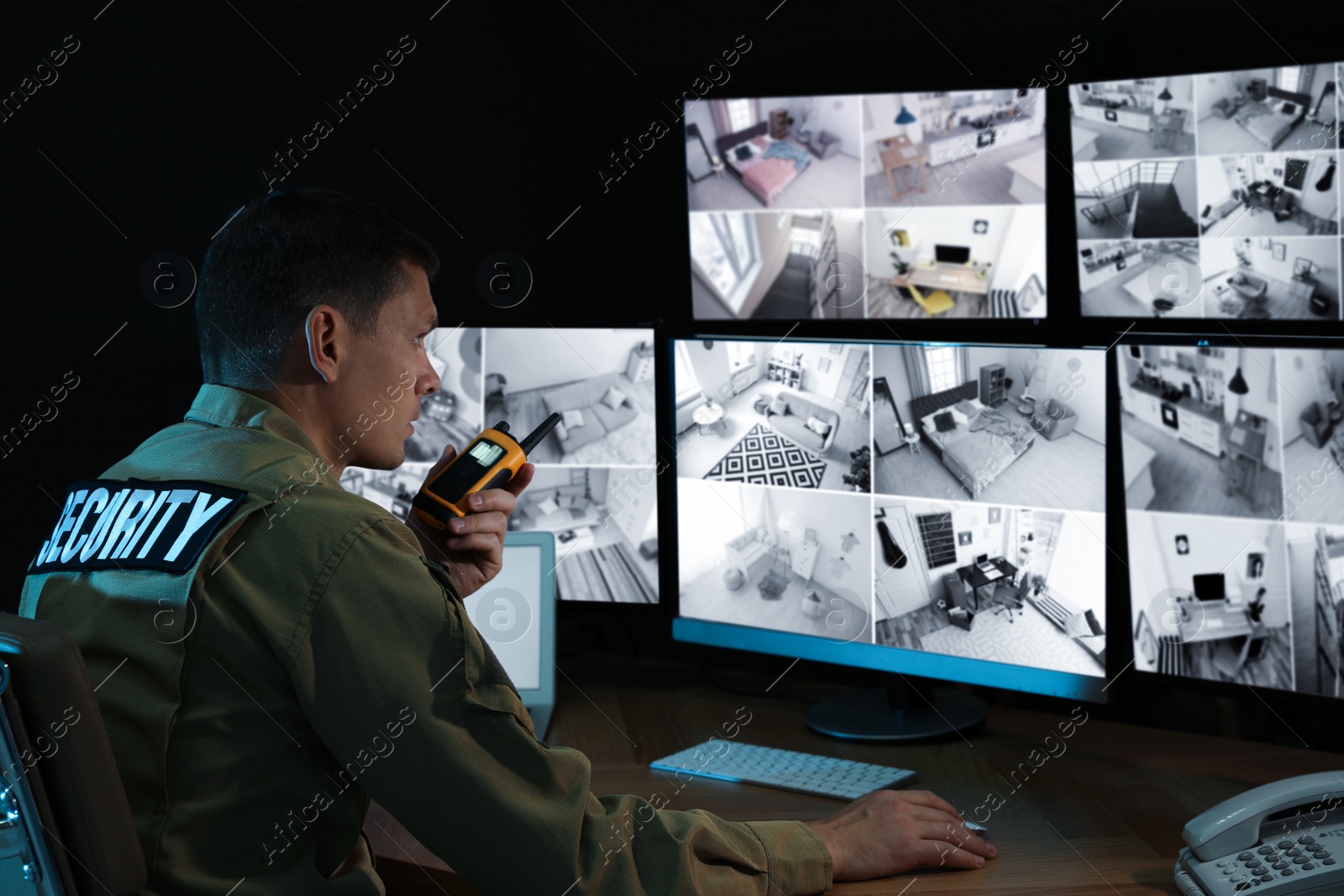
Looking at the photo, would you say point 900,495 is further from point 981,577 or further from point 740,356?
point 740,356

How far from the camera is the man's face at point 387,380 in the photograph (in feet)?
4.00

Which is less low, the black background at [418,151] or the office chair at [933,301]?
the black background at [418,151]

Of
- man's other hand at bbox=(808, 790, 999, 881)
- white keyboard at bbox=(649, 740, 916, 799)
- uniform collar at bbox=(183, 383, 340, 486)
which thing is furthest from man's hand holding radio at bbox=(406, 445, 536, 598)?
man's other hand at bbox=(808, 790, 999, 881)

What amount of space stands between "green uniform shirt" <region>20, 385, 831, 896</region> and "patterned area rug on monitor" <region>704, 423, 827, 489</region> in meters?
0.81

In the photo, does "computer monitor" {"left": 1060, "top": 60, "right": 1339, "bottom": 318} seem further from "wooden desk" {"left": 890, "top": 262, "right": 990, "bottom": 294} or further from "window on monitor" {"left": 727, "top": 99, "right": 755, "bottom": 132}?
"window on monitor" {"left": 727, "top": 99, "right": 755, "bottom": 132}

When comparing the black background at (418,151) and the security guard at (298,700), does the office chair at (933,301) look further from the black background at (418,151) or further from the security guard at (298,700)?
the security guard at (298,700)

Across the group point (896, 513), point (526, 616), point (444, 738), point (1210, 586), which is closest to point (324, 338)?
point (444, 738)

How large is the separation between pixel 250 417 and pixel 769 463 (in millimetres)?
860

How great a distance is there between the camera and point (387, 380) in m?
1.23

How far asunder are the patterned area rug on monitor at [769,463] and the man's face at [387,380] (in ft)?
2.22

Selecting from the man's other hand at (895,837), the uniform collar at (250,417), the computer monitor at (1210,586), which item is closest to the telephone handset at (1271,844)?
the man's other hand at (895,837)

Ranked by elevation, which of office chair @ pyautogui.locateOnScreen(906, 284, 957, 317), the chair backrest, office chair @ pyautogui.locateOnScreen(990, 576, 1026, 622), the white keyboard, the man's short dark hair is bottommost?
the white keyboard

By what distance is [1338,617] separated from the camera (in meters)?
1.44

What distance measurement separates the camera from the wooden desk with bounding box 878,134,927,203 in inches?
75.4
